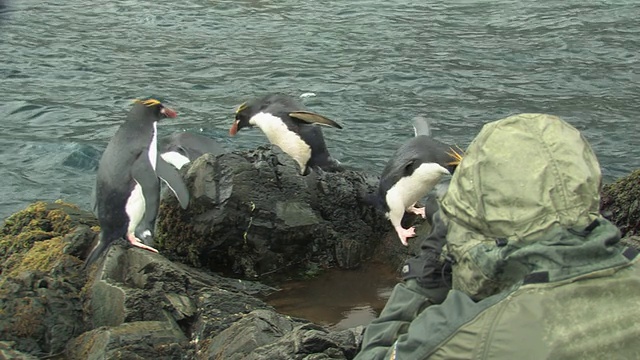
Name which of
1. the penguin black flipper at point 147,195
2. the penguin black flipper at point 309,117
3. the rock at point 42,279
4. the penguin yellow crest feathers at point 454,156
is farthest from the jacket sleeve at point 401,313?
the penguin black flipper at point 309,117

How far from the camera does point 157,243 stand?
6387mm

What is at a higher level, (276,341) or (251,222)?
(276,341)

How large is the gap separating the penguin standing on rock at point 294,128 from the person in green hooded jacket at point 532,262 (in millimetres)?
5031

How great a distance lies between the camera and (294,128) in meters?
8.05

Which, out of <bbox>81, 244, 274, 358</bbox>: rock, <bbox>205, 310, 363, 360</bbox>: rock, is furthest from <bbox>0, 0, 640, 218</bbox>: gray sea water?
<bbox>205, 310, 363, 360</bbox>: rock

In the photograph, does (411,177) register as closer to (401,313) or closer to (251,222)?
(251,222)

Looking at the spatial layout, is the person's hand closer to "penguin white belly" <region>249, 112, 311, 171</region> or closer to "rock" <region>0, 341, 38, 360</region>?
"rock" <region>0, 341, 38, 360</region>

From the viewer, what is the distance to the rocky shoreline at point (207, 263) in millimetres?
4250

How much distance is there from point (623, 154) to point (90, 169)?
5.11m

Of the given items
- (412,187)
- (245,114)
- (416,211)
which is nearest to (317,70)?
(245,114)

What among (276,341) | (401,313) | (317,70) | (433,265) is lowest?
(317,70)

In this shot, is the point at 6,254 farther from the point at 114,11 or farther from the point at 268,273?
the point at 114,11

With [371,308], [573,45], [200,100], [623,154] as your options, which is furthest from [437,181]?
[573,45]

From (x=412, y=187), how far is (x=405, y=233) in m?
0.40
